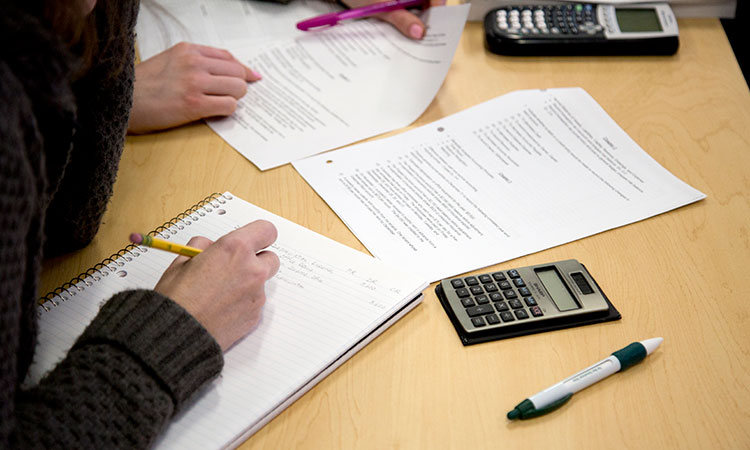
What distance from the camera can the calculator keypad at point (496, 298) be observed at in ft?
2.10

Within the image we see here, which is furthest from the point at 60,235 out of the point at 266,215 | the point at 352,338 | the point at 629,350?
the point at 629,350

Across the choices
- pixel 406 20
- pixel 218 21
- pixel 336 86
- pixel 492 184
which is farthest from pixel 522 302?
pixel 218 21

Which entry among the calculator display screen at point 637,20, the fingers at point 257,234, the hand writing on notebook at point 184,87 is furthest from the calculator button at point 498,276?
the calculator display screen at point 637,20

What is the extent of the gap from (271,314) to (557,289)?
28 cm

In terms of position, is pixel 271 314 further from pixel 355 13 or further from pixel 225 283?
pixel 355 13

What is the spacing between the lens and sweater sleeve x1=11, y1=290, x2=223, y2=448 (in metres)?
0.51

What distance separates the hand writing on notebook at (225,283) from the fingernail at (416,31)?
1.62ft

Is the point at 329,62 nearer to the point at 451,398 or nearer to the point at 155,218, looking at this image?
the point at 155,218

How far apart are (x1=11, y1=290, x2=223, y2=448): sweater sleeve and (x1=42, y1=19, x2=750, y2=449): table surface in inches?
3.2

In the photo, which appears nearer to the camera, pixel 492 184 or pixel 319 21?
pixel 492 184

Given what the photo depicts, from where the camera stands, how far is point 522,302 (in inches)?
25.6

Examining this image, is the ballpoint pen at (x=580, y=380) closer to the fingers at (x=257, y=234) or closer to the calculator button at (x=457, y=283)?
the calculator button at (x=457, y=283)

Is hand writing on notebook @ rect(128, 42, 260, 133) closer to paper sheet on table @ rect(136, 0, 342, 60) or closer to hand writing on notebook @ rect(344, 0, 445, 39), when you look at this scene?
paper sheet on table @ rect(136, 0, 342, 60)

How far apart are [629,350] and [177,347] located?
0.39m
